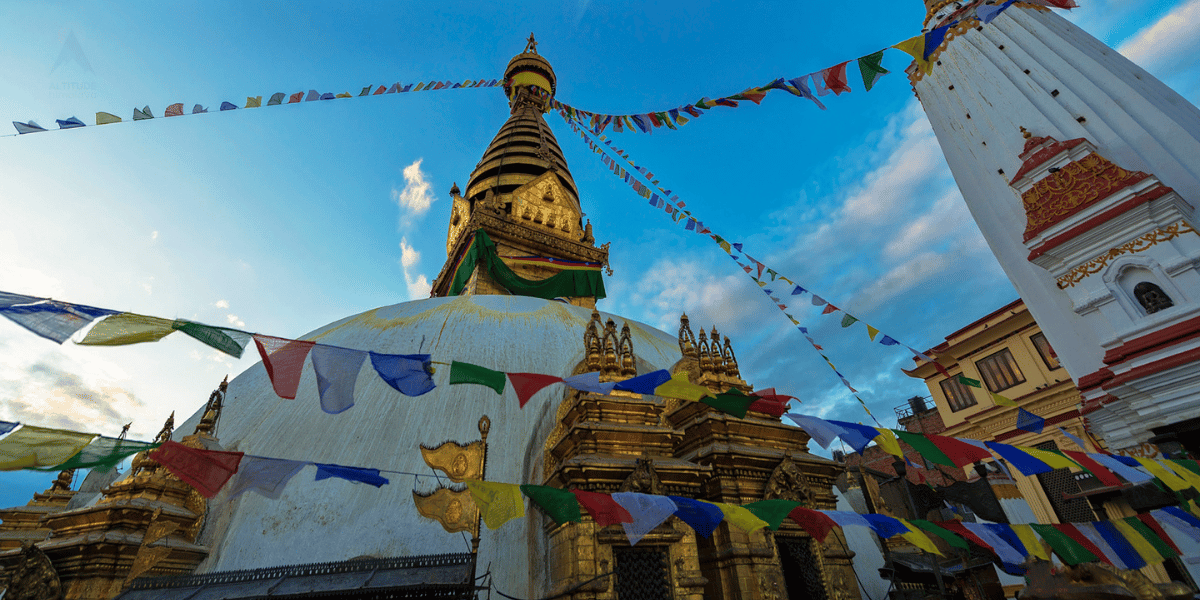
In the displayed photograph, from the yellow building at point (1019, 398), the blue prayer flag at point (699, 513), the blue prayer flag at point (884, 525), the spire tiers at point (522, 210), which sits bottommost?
the blue prayer flag at point (884, 525)

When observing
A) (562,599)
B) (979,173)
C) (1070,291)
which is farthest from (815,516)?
(979,173)

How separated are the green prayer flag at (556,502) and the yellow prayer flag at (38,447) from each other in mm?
3920

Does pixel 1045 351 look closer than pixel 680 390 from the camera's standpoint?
No

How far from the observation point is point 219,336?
4.57m

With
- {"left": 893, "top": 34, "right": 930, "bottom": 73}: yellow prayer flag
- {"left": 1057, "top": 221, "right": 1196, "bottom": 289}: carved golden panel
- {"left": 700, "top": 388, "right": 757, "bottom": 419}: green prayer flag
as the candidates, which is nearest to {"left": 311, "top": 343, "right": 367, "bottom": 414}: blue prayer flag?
{"left": 700, "top": 388, "right": 757, "bottom": 419}: green prayer flag

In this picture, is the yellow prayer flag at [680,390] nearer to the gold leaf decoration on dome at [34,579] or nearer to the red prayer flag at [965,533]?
the red prayer flag at [965,533]

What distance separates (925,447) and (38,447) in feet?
28.1

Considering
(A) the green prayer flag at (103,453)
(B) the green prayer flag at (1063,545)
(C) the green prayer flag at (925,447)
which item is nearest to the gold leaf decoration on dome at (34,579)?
(A) the green prayer flag at (103,453)

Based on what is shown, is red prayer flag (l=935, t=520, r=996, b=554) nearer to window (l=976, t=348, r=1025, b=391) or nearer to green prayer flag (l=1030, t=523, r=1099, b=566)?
green prayer flag (l=1030, t=523, r=1099, b=566)

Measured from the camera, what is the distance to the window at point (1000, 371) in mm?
17203

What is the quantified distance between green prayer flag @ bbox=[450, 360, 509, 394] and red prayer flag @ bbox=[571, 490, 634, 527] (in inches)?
53.3

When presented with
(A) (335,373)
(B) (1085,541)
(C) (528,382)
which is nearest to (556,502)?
(C) (528,382)

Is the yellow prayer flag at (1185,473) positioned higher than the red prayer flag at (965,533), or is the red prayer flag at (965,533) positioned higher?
the yellow prayer flag at (1185,473)

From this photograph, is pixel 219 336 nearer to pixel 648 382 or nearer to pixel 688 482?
pixel 648 382
